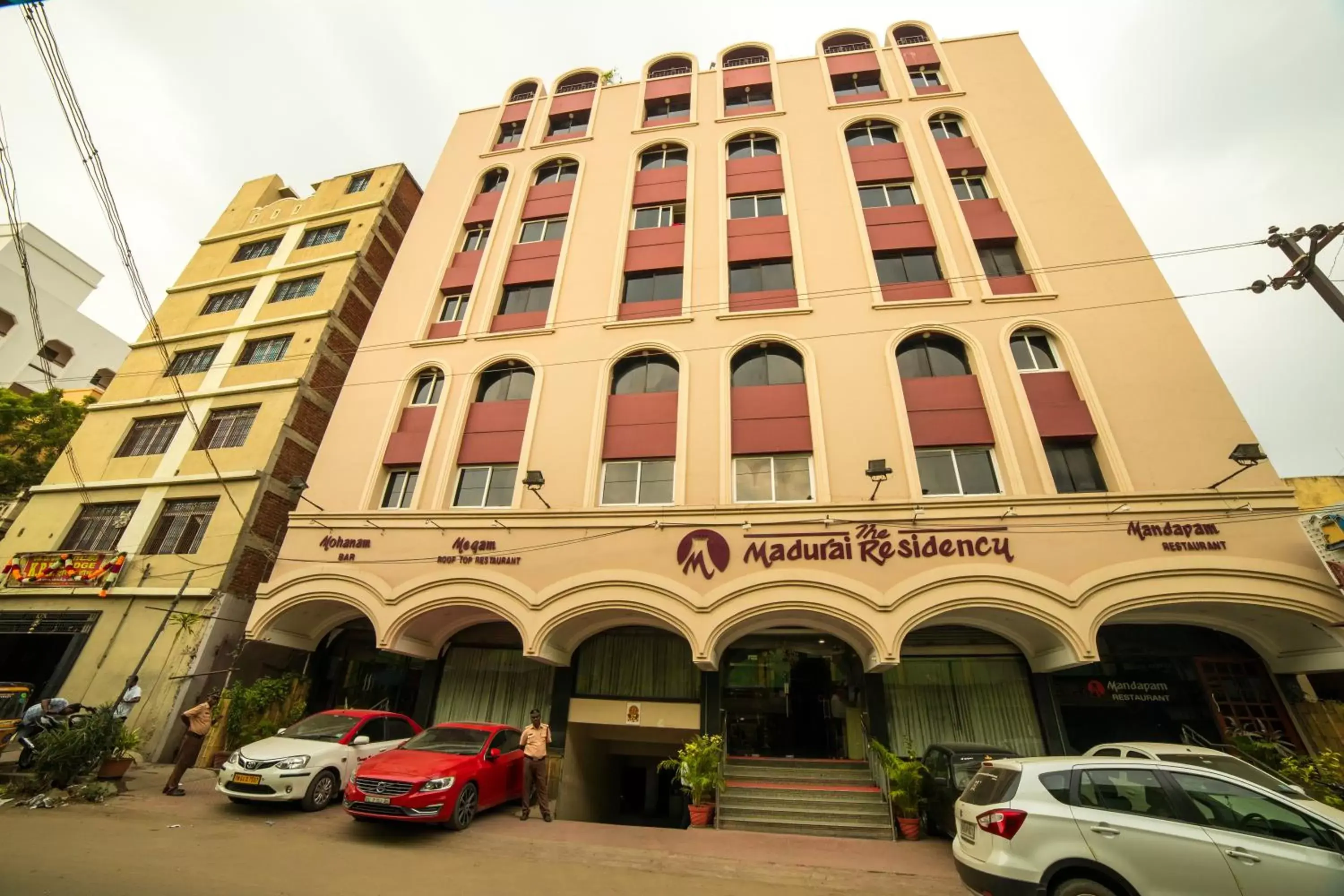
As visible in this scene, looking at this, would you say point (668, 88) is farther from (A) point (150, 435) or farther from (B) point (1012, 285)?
(A) point (150, 435)

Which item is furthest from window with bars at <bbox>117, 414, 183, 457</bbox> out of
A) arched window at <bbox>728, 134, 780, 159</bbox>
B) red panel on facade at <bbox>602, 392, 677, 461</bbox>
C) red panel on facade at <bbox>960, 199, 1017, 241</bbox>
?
red panel on facade at <bbox>960, 199, 1017, 241</bbox>

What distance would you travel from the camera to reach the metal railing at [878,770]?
10.1 metres

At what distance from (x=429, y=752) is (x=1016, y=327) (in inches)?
635

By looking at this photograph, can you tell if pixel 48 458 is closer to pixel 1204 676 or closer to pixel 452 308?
pixel 452 308

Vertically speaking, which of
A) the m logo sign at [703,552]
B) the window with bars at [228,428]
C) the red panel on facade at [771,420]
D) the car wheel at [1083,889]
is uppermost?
the window with bars at [228,428]

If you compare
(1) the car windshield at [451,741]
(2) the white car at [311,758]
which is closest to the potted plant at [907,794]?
(1) the car windshield at [451,741]

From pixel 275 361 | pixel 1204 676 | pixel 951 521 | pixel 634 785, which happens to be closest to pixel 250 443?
pixel 275 361

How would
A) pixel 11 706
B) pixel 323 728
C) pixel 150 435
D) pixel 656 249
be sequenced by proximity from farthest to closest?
pixel 150 435 → pixel 656 249 → pixel 11 706 → pixel 323 728

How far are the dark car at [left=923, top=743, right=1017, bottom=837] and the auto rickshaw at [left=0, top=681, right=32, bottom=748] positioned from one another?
57.7 feet

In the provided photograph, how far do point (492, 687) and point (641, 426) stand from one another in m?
7.60

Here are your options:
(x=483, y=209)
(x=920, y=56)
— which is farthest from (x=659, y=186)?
(x=920, y=56)

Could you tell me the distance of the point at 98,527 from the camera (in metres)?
18.0

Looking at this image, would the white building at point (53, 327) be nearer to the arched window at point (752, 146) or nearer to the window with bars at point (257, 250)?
the window with bars at point (257, 250)

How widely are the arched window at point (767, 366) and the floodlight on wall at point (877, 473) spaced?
3.42 meters
